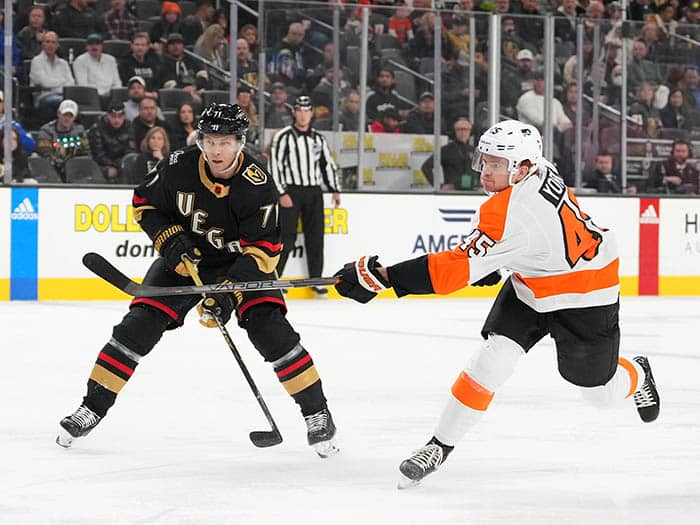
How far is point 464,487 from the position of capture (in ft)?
10.2

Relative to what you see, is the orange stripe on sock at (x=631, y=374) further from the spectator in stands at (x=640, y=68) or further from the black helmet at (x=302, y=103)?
the spectator in stands at (x=640, y=68)

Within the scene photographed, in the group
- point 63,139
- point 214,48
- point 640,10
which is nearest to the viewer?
point 63,139

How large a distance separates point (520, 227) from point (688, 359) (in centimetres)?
308

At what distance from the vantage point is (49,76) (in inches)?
345

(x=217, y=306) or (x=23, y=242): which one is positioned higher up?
(x=217, y=306)

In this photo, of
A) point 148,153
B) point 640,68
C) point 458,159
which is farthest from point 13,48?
point 640,68

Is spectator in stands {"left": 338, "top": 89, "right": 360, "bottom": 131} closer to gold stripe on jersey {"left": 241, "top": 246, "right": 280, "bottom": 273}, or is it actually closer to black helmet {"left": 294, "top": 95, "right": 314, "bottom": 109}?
black helmet {"left": 294, "top": 95, "right": 314, "bottom": 109}

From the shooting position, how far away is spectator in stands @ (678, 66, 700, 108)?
1027cm

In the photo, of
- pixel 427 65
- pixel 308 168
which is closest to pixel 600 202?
pixel 427 65

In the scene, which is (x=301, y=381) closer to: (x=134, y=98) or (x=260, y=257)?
(x=260, y=257)

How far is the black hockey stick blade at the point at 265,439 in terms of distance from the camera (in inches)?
137

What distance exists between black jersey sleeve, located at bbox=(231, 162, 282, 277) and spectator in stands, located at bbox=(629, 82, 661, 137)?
708 cm

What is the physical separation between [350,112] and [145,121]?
1.52 metres

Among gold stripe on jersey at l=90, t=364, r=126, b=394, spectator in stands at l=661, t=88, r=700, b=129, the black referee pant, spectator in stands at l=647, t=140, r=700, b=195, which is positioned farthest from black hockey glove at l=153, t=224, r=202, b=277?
spectator in stands at l=661, t=88, r=700, b=129
